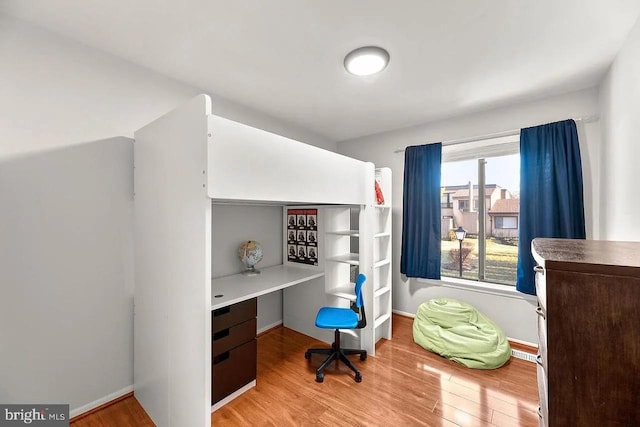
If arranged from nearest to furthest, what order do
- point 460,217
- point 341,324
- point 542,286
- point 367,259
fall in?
point 542,286
point 341,324
point 367,259
point 460,217

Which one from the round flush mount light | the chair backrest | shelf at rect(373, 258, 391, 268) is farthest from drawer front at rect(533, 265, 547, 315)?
shelf at rect(373, 258, 391, 268)

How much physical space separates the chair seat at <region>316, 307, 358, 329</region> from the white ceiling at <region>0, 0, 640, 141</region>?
6.81 feet

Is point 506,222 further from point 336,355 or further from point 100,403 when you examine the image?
point 100,403

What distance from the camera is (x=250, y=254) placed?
8.70 ft

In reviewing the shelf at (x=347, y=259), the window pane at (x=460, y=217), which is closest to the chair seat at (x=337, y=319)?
the shelf at (x=347, y=259)

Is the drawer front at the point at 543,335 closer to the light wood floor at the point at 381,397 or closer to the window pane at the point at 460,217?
the light wood floor at the point at 381,397

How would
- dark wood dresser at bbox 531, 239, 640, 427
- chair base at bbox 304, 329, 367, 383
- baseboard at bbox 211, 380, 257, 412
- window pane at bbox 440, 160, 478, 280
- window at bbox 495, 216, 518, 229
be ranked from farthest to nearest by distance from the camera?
1. window pane at bbox 440, 160, 478, 280
2. window at bbox 495, 216, 518, 229
3. chair base at bbox 304, 329, 367, 383
4. baseboard at bbox 211, 380, 257, 412
5. dark wood dresser at bbox 531, 239, 640, 427

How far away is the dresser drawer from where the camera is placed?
1.86 metres

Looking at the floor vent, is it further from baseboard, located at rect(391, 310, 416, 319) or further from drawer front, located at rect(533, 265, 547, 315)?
drawer front, located at rect(533, 265, 547, 315)

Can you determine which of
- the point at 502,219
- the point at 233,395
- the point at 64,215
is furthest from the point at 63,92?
the point at 502,219

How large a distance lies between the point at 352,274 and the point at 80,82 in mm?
2923

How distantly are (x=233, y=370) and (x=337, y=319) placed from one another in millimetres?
901

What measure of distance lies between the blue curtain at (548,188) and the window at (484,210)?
20 centimetres

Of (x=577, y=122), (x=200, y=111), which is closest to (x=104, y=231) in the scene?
(x=200, y=111)
